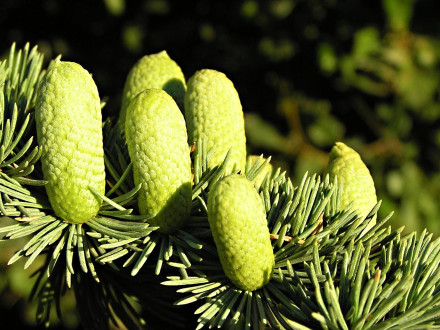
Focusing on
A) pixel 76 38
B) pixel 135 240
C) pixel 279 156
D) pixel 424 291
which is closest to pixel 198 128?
pixel 135 240

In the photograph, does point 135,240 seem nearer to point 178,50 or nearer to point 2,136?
point 2,136

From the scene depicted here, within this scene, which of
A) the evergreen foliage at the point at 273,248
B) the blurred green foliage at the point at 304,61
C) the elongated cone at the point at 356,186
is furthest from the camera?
the blurred green foliage at the point at 304,61

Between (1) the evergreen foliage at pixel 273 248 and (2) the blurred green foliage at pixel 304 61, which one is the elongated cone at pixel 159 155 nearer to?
(1) the evergreen foliage at pixel 273 248

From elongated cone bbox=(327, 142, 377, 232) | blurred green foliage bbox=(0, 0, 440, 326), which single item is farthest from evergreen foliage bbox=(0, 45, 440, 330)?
blurred green foliage bbox=(0, 0, 440, 326)

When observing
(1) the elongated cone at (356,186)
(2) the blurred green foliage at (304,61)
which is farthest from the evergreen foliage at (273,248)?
(2) the blurred green foliage at (304,61)

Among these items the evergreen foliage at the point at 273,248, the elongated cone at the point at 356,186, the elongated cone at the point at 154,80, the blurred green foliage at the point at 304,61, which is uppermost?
the blurred green foliage at the point at 304,61

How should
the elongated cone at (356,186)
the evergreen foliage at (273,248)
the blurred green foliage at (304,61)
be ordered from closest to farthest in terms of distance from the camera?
the evergreen foliage at (273,248)
the elongated cone at (356,186)
the blurred green foliage at (304,61)

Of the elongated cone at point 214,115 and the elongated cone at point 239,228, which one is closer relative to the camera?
the elongated cone at point 239,228

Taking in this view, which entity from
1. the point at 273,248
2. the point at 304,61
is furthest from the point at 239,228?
the point at 304,61
